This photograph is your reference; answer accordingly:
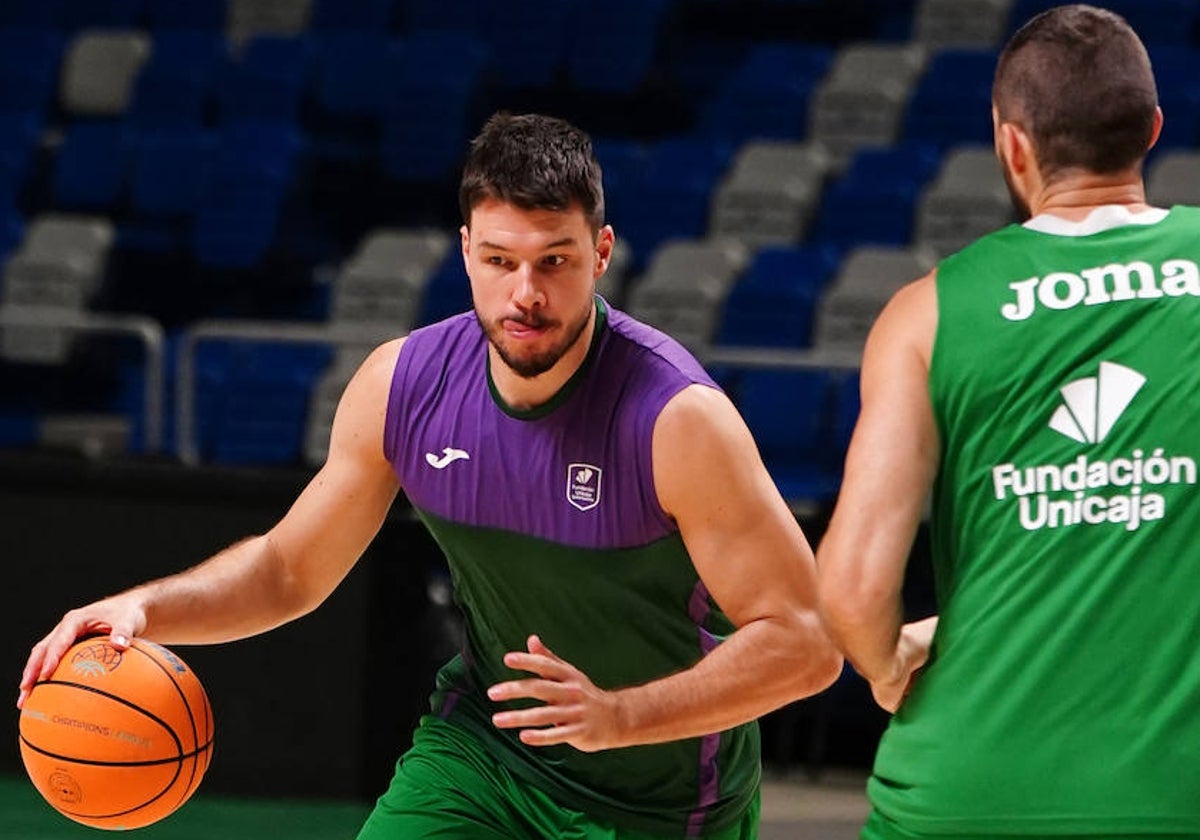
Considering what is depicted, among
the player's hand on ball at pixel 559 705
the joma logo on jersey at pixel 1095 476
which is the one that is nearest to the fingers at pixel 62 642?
the player's hand on ball at pixel 559 705

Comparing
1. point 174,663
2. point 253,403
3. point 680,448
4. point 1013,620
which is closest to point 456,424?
point 680,448

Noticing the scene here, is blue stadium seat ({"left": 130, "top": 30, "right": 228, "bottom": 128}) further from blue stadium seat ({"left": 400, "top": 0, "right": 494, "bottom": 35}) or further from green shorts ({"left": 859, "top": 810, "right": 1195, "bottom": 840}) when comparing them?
green shorts ({"left": 859, "top": 810, "right": 1195, "bottom": 840})

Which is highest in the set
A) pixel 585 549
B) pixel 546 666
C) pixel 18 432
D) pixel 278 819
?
pixel 585 549

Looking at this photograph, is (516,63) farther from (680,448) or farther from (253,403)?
(680,448)

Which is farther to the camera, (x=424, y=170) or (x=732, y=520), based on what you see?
(x=424, y=170)

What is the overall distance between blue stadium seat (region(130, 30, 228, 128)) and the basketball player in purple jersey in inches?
362

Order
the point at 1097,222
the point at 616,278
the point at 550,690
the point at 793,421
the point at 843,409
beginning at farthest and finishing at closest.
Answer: the point at 616,278 → the point at 793,421 → the point at 843,409 → the point at 550,690 → the point at 1097,222

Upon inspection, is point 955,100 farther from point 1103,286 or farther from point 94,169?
point 1103,286

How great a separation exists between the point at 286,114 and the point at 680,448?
31.2 feet

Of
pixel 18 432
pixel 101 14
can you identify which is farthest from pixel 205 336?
pixel 101 14

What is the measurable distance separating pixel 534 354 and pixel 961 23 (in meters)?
9.03

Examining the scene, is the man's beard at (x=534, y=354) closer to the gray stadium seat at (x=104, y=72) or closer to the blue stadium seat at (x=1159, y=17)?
the blue stadium seat at (x=1159, y=17)

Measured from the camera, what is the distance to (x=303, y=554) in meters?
A: 4.22

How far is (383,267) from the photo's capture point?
11.4 metres
